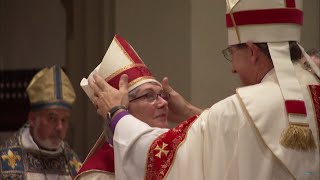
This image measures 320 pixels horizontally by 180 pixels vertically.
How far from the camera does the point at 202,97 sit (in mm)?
4730

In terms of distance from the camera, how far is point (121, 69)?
3.58 m

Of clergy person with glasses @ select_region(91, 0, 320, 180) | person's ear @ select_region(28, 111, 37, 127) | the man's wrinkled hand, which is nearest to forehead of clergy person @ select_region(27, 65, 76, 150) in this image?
person's ear @ select_region(28, 111, 37, 127)

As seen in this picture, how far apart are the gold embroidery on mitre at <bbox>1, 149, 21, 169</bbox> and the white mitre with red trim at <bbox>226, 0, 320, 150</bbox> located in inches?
98.9

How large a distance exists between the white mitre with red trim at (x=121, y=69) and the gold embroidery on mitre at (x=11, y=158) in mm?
1636

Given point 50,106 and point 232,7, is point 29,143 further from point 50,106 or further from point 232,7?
point 232,7

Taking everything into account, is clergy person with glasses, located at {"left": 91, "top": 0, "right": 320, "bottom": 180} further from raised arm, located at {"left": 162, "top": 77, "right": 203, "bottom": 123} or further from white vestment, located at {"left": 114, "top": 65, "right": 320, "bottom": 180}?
raised arm, located at {"left": 162, "top": 77, "right": 203, "bottom": 123}

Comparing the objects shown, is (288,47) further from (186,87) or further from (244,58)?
(186,87)

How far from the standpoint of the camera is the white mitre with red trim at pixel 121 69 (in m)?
3.55

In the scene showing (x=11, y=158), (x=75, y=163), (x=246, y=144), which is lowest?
(x=75, y=163)

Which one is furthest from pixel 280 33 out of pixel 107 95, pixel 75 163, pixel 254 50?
pixel 75 163

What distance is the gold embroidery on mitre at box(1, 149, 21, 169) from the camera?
199 inches

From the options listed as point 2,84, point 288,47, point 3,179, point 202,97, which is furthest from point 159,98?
point 2,84

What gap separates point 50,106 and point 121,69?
6.52 feet

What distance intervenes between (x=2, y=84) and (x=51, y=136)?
211 cm
